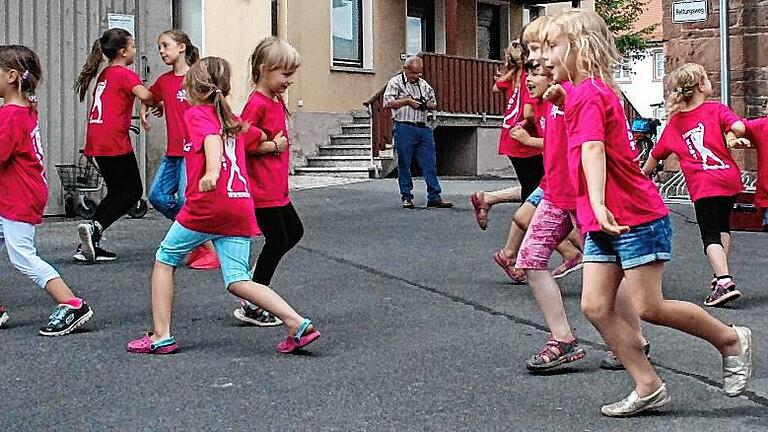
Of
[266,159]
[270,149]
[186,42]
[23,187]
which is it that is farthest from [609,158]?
[186,42]

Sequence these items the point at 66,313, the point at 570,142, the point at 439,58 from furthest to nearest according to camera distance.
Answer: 1. the point at 439,58
2. the point at 66,313
3. the point at 570,142

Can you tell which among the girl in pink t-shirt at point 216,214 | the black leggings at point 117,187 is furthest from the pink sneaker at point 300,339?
the black leggings at point 117,187

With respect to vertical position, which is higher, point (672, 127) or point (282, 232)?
point (672, 127)

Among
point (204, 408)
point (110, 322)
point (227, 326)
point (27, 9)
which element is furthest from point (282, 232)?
point (27, 9)

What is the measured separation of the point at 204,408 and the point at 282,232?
2.04 m

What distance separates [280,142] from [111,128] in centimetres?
326

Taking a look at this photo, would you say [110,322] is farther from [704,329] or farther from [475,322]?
[704,329]

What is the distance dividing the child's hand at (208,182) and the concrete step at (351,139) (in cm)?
1646

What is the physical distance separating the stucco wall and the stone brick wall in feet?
22.9

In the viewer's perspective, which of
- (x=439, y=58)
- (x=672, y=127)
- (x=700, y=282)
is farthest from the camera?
(x=439, y=58)

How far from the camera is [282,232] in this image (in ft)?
22.7

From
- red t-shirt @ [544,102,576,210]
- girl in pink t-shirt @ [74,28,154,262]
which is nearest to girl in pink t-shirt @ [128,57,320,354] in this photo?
red t-shirt @ [544,102,576,210]

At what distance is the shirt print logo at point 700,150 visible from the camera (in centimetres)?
789

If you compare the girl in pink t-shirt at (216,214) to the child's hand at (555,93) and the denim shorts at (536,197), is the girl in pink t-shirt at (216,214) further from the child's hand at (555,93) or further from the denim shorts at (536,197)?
the denim shorts at (536,197)
